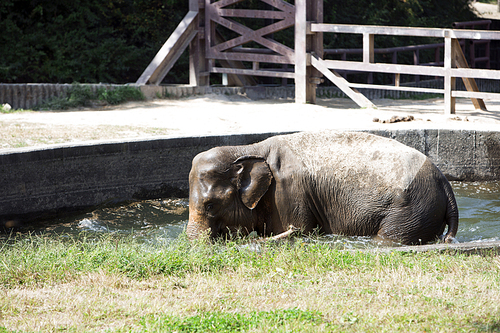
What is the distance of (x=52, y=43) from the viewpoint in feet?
49.3

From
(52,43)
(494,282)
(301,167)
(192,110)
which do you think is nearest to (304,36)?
(192,110)

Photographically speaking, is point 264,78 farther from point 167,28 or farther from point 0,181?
point 0,181

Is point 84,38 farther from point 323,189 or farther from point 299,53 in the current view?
point 323,189

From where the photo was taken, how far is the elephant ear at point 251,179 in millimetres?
5504

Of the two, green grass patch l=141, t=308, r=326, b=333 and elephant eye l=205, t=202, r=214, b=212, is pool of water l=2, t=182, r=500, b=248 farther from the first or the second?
green grass patch l=141, t=308, r=326, b=333

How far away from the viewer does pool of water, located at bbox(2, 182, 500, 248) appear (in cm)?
651

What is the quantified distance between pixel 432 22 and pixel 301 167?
62.1ft

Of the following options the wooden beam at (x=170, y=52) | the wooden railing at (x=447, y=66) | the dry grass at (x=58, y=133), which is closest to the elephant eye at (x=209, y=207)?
the dry grass at (x=58, y=133)

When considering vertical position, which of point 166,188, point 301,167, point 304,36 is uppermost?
point 304,36

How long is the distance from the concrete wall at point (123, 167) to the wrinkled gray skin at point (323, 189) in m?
2.48

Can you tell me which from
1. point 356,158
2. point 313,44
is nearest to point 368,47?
point 313,44

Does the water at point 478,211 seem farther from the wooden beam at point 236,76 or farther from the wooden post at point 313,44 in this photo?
the wooden beam at point 236,76

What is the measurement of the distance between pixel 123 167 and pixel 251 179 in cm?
289

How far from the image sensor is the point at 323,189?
5652 millimetres
